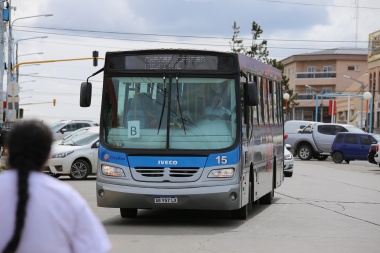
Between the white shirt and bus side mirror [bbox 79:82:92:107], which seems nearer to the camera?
the white shirt

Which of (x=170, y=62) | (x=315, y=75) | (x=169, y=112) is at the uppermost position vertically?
(x=315, y=75)

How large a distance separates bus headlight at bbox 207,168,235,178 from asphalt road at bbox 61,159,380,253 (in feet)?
2.67

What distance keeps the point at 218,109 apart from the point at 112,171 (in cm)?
193

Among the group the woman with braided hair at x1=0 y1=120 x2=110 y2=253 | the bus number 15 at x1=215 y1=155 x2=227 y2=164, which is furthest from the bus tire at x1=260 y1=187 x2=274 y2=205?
the woman with braided hair at x1=0 y1=120 x2=110 y2=253

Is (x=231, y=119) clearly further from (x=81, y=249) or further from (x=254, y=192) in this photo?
(x=81, y=249)

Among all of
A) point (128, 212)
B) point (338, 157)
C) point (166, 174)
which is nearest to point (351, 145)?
point (338, 157)

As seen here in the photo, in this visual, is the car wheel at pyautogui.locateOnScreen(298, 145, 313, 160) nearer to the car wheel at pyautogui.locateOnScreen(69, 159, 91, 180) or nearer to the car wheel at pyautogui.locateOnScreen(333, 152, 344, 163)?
the car wheel at pyautogui.locateOnScreen(333, 152, 344, 163)

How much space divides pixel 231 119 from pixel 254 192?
2194 mm

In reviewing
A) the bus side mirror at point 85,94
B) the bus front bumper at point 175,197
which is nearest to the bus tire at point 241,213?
the bus front bumper at point 175,197

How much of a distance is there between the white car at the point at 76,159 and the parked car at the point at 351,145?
72.9 ft

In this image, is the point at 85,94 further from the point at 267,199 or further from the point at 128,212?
the point at 267,199

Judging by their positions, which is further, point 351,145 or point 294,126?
point 294,126

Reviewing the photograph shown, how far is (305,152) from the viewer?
169 ft

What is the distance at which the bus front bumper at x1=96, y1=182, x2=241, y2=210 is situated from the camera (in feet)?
48.6
